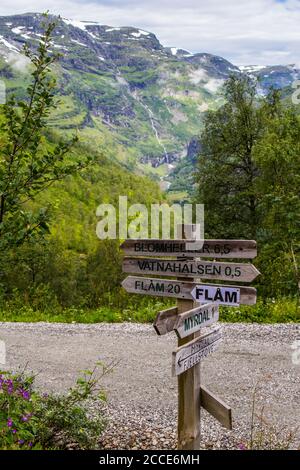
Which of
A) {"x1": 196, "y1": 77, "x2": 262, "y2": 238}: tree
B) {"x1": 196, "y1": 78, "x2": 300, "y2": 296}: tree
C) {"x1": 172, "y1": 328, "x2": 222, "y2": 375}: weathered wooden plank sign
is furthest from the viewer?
{"x1": 196, "y1": 77, "x2": 262, "y2": 238}: tree

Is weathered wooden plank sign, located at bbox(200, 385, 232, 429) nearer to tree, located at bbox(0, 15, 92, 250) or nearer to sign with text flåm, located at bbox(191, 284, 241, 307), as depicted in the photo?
sign with text flåm, located at bbox(191, 284, 241, 307)

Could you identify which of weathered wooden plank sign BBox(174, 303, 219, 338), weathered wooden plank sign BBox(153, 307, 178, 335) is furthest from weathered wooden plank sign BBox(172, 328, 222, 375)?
weathered wooden plank sign BBox(153, 307, 178, 335)

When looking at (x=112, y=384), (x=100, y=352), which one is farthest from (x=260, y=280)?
(x=112, y=384)

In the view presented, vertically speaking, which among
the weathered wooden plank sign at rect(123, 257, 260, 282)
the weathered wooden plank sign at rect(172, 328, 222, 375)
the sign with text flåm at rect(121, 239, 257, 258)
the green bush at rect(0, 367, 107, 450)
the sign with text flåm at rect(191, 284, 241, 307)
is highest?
the sign with text flåm at rect(121, 239, 257, 258)

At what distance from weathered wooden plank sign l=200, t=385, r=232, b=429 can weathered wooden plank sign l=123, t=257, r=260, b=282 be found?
137cm

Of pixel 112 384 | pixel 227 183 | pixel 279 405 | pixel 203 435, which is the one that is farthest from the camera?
pixel 227 183

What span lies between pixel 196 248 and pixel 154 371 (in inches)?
220

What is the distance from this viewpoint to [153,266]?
236 inches

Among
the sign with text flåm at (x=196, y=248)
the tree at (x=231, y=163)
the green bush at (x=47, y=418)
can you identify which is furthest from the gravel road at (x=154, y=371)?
the tree at (x=231, y=163)

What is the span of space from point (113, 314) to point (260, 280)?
1001 centimetres

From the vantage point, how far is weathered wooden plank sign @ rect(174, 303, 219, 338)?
527 centimetres

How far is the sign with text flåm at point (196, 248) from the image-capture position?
5.49 meters

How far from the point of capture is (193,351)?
17.7 ft
